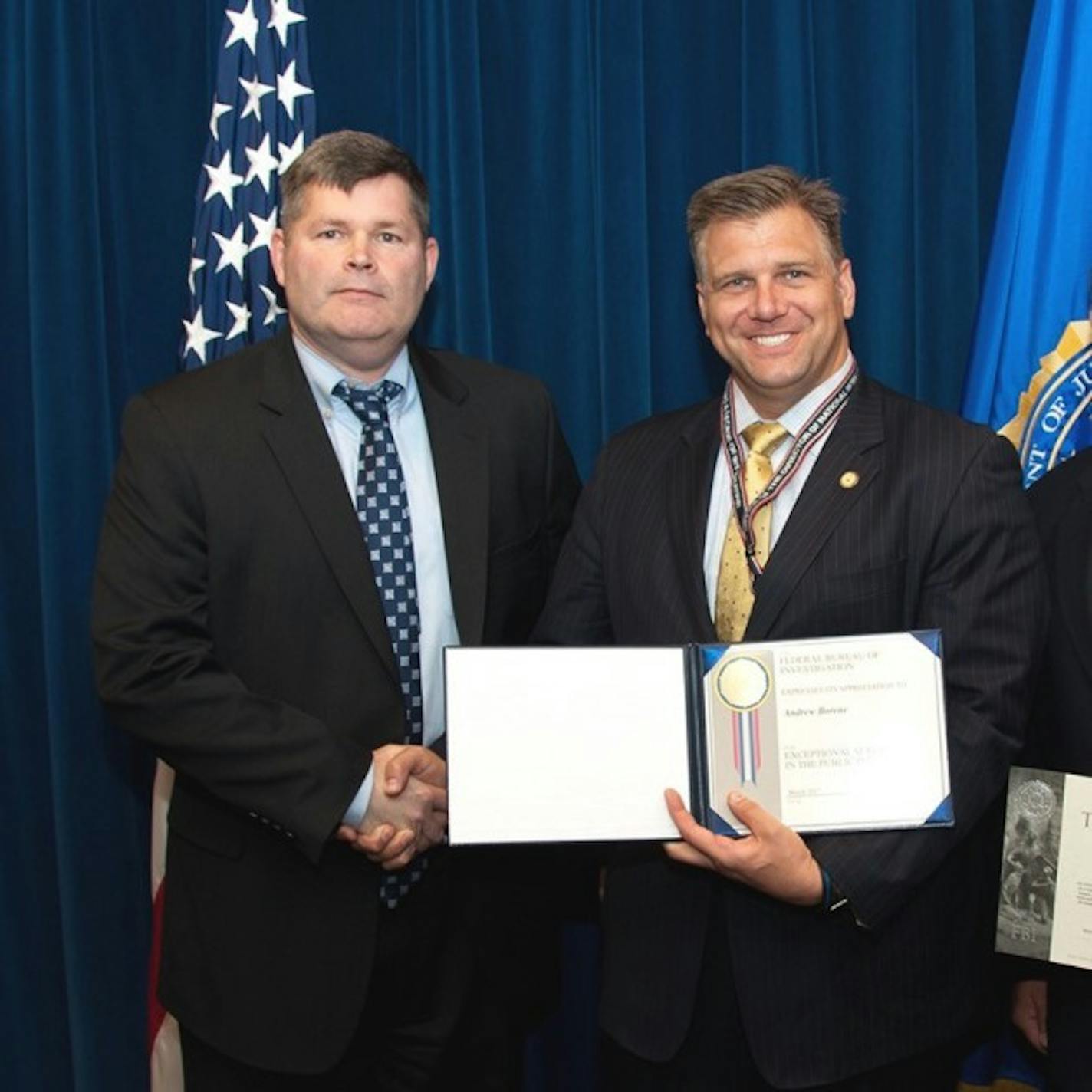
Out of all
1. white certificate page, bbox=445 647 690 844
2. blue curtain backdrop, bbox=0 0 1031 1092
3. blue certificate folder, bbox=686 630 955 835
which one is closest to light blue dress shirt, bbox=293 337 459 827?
white certificate page, bbox=445 647 690 844

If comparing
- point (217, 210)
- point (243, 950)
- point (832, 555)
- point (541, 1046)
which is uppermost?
point (217, 210)

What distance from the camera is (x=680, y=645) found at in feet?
6.82

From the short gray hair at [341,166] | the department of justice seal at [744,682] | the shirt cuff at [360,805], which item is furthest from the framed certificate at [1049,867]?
the short gray hair at [341,166]

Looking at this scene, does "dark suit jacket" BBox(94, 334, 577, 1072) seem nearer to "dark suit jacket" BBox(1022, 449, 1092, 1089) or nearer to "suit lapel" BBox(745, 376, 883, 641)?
"suit lapel" BBox(745, 376, 883, 641)

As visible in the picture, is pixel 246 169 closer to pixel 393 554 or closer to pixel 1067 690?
pixel 393 554

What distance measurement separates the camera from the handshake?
2371mm

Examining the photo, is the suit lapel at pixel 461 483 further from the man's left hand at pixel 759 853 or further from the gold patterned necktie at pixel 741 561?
the man's left hand at pixel 759 853

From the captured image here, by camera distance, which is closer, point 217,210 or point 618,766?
point 618,766

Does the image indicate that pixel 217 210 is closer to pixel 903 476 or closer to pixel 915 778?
pixel 903 476

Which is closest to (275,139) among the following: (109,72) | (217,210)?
(217,210)

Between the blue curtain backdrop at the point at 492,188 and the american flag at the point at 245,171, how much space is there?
0.24 m

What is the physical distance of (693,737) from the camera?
2092 mm

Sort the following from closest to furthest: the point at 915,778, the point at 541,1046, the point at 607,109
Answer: the point at 915,778, the point at 607,109, the point at 541,1046

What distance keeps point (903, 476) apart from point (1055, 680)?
440 millimetres
